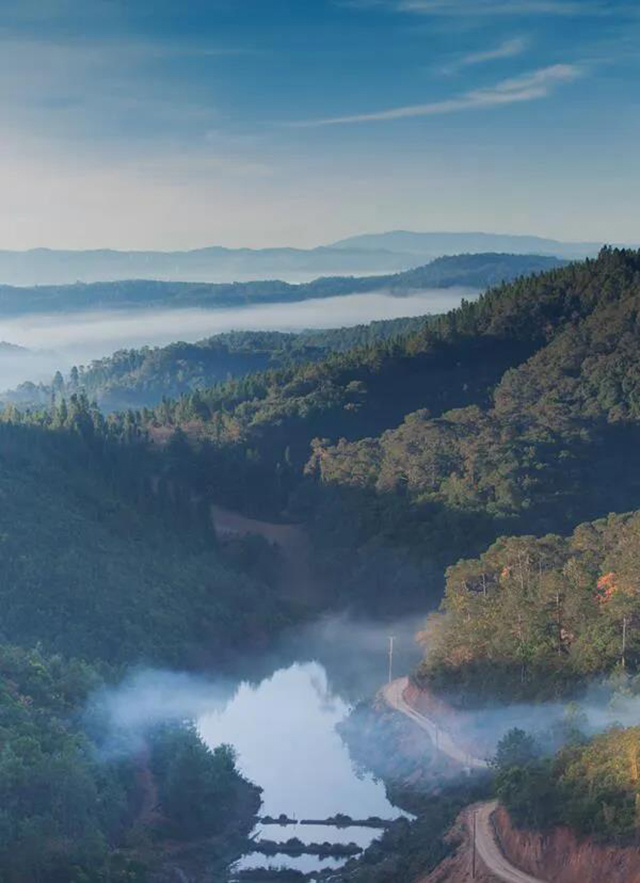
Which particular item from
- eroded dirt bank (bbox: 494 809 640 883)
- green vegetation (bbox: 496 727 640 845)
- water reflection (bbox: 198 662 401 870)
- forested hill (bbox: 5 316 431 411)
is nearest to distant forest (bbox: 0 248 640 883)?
green vegetation (bbox: 496 727 640 845)

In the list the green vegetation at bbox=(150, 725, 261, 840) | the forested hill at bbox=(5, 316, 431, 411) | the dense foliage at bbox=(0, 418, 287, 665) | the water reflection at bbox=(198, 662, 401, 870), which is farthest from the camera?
the forested hill at bbox=(5, 316, 431, 411)

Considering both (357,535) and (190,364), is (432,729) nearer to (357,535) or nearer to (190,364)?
(357,535)

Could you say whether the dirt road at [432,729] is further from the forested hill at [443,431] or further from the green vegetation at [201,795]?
the forested hill at [443,431]

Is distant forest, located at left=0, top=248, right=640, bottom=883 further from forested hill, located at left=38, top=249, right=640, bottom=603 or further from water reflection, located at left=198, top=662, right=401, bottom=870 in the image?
water reflection, located at left=198, top=662, right=401, bottom=870

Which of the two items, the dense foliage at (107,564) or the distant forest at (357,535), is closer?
the distant forest at (357,535)

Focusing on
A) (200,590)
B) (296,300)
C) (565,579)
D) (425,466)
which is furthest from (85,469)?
(296,300)

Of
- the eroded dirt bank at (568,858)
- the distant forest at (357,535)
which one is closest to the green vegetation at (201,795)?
the distant forest at (357,535)

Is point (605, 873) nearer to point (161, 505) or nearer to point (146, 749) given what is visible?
point (146, 749)
